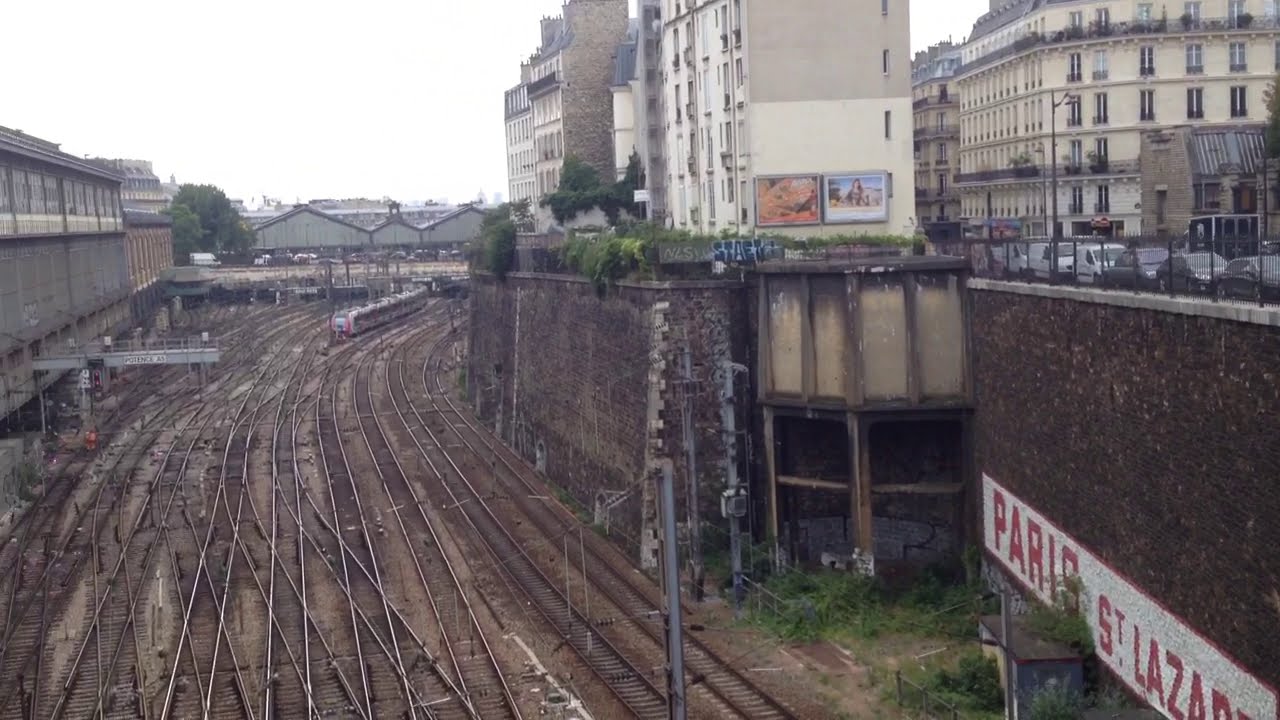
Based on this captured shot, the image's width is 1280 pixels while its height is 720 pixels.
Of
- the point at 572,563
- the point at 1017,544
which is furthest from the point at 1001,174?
the point at 1017,544

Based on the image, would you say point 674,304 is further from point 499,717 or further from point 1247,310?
point 1247,310

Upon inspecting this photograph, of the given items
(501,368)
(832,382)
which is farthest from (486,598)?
(501,368)

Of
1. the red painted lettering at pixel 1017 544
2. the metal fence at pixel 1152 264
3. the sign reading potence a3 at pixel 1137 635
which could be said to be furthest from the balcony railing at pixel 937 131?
the red painted lettering at pixel 1017 544

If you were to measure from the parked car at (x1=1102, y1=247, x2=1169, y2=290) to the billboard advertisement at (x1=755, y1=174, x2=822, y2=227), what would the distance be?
52.8 feet

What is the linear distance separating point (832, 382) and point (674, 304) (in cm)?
363

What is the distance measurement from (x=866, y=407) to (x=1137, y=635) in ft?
25.6

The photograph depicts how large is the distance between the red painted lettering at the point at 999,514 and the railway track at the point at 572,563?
13.9 feet

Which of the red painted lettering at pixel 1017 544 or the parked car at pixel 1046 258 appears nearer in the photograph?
the parked car at pixel 1046 258

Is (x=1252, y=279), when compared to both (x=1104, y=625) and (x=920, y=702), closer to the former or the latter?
(x=1104, y=625)

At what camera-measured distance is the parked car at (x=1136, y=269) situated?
15477mm

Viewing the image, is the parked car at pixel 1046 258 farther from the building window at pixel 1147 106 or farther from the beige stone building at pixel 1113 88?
the building window at pixel 1147 106

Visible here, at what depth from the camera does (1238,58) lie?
39.0 meters

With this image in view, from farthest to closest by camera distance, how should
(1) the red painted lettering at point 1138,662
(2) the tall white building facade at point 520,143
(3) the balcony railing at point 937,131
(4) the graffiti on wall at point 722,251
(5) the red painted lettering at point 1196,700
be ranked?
(2) the tall white building facade at point 520,143 < (3) the balcony railing at point 937,131 < (4) the graffiti on wall at point 722,251 < (1) the red painted lettering at point 1138,662 < (5) the red painted lettering at point 1196,700

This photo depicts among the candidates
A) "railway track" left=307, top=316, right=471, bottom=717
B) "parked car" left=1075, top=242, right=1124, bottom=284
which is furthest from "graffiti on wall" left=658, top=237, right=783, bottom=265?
"parked car" left=1075, top=242, right=1124, bottom=284
